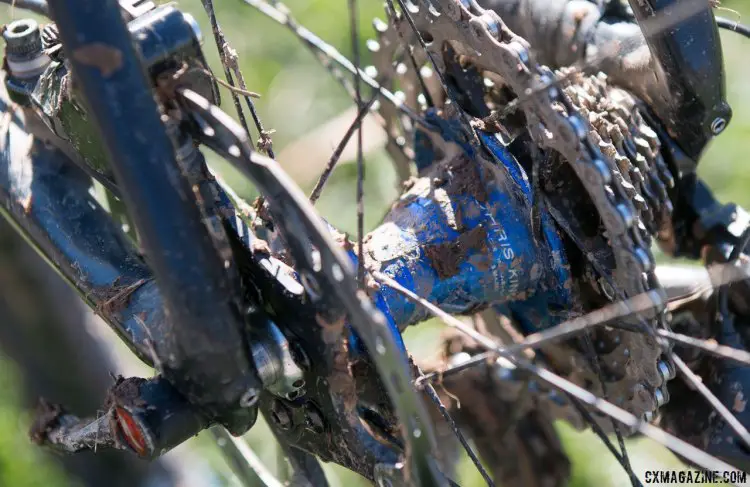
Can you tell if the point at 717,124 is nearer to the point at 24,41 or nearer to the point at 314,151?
the point at 24,41

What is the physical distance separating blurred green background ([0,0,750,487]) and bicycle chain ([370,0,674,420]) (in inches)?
25.3

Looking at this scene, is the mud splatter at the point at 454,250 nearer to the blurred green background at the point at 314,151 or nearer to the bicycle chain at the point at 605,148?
the bicycle chain at the point at 605,148

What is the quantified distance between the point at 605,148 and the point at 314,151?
43.8 inches

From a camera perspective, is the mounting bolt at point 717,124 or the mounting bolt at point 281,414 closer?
the mounting bolt at point 281,414

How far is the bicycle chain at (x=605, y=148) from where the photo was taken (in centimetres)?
64

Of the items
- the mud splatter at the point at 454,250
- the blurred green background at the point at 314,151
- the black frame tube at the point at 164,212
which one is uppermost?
the black frame tube at the point at 164,212

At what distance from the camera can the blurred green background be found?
1492mm

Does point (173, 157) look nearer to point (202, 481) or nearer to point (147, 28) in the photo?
point (147, 28)

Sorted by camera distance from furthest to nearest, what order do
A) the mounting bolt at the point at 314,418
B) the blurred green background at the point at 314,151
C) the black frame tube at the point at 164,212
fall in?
the blurred green background at the point at 314,151 → the mounting bolt at the point at 314,418 → the black frame tube at the point at 164,212

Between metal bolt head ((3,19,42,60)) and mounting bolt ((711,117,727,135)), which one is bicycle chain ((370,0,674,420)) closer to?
mounting bolt ((711,117,727,135))

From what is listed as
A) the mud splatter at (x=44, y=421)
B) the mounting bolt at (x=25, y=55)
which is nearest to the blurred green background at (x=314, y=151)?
the mud splatter at (x=44, y=421)

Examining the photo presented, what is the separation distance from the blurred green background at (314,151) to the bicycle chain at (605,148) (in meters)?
0.64

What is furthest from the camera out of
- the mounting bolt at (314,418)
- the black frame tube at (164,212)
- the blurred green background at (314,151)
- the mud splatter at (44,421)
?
the blurred green background at (314,151)

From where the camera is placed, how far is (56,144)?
764mm
